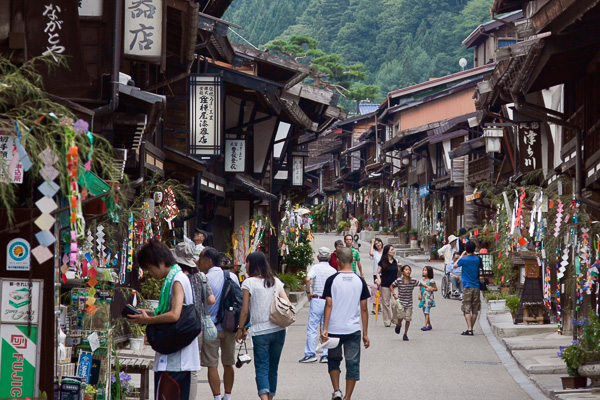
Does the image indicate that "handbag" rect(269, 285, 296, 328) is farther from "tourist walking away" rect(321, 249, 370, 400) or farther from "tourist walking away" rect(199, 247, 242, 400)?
"tourist walking away" rect(321, 249, 370, 400)

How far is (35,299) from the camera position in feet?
26.3

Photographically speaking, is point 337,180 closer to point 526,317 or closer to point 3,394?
point 526,317

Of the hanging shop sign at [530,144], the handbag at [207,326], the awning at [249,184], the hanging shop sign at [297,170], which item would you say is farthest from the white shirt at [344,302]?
the hanging shop sign at [297,170]

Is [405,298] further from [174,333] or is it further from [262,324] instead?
[174,333]

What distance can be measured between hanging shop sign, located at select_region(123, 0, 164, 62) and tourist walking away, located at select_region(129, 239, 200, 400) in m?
4.61

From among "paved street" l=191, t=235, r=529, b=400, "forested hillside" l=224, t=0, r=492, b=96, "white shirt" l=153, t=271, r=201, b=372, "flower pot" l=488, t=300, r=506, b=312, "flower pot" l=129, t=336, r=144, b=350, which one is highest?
"forested hillside" l=224, t=0, r=492, b=96

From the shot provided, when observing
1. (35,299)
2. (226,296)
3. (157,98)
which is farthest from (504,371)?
(35,299)

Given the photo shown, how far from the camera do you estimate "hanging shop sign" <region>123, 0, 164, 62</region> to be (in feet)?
41.7

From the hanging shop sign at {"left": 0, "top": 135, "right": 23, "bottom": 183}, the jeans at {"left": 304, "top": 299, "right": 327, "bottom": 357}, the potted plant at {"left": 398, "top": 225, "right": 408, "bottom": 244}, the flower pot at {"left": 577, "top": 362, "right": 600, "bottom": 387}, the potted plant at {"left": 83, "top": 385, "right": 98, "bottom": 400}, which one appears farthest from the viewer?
the potted plant at {"left": 398, "top": 225, "right": 408, "bottom": 244}

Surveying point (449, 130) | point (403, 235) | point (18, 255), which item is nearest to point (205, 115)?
point (18, 255)

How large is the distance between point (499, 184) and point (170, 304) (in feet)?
74.8

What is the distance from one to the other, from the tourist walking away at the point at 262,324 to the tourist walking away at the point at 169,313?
2.17 meters

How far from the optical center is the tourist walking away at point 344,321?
11.7 metres

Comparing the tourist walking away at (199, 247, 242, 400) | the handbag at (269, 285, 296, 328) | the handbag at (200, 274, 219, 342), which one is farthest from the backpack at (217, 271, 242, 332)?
the handbag at (269, 285, 296, 328)
